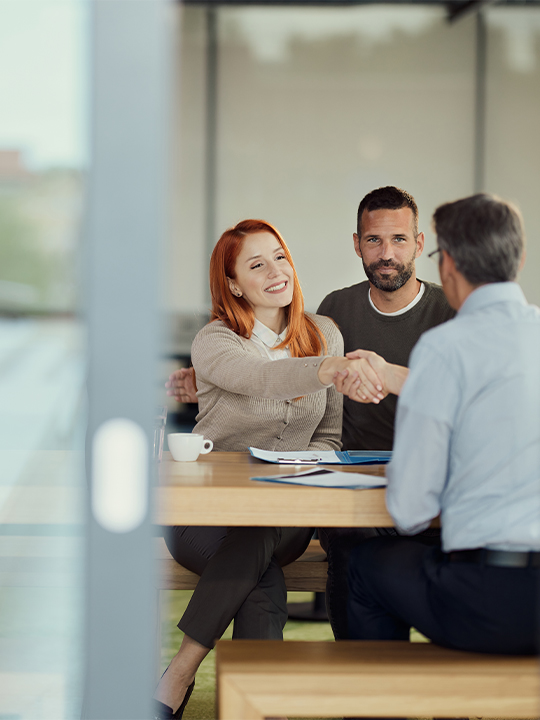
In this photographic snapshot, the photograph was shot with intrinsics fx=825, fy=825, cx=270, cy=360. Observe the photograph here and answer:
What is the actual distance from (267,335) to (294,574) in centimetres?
65

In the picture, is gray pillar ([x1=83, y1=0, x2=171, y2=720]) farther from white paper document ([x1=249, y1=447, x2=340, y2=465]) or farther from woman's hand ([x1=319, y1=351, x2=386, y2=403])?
woman's hand ([x1=319, y1=351, x2=386, y2=403])

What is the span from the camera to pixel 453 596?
4.56ft

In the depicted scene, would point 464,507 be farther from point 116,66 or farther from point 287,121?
point 287,121

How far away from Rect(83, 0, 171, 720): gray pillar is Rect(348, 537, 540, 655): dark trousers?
0.63 m

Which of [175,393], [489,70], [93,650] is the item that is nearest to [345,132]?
[489,70]

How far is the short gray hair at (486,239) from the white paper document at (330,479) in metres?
0.41

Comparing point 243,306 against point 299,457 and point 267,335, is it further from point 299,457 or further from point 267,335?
point 299,457

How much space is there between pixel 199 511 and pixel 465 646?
0.51 metres

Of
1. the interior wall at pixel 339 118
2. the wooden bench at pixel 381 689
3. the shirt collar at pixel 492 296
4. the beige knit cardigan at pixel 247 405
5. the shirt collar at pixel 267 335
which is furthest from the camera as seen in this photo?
the interior wall at pixel 339 118

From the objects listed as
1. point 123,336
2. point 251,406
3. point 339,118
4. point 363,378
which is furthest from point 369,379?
point 339,118

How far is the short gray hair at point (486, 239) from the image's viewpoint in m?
1.43

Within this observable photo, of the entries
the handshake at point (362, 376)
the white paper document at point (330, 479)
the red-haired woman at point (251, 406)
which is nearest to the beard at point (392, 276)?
the red-haired woman at point (251, 406)

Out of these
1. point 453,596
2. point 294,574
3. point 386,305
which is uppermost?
point 386,305

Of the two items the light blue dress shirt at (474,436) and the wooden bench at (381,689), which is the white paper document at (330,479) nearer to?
the light blue dress shirt at (474,436)
